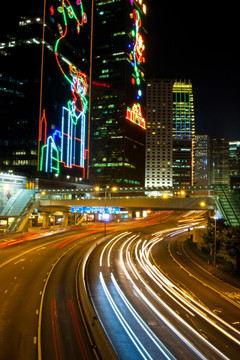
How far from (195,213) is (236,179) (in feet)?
79.9

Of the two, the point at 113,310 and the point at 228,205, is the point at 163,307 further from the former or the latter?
the point at 228,205

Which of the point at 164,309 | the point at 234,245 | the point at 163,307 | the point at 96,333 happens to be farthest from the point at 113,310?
the point at 234,245

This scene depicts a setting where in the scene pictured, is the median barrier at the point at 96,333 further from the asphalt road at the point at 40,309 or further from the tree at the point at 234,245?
the tree at the point at 234,245

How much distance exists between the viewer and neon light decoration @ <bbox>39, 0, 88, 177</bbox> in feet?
420

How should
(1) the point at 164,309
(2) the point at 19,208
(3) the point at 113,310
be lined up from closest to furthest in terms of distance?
(3) the point at 113,310 → (1) the point at 164,309 → (2) the point at 19,208

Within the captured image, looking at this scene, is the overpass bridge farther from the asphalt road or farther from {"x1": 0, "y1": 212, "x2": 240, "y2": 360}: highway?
the asphalt road

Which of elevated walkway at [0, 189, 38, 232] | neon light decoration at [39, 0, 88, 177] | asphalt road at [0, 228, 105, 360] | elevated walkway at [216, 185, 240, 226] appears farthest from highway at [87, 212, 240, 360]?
neon light decoration at [39, 0, 88, 177]

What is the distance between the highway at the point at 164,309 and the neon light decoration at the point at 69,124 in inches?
3403

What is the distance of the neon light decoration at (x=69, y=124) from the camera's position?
420 ft

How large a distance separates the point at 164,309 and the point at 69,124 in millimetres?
121737

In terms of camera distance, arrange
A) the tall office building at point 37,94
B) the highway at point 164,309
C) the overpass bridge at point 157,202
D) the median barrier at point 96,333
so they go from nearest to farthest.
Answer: the median barrier at point 96,333
the highway at point 164,309
the overpass bridge at point 157,202
the tall office building at point 37,94

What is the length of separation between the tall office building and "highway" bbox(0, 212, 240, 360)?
84.4 metres

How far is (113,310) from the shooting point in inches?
991

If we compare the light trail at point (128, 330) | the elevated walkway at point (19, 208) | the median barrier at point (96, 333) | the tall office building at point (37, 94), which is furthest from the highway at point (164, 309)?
the tall office building at point (37, 94)
